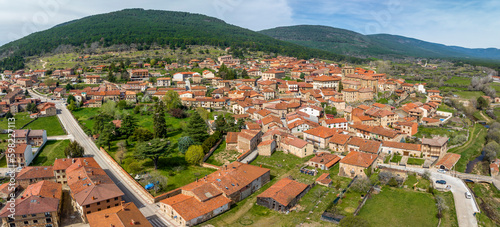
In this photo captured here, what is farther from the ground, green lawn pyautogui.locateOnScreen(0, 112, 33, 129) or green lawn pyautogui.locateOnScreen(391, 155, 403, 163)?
green lawn pyautogui.locateOnScreen(0, 112, 33, 129)

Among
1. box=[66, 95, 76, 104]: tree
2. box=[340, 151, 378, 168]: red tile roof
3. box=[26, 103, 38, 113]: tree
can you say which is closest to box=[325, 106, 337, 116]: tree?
box=[340, 151, 378, 168]: red tile roof

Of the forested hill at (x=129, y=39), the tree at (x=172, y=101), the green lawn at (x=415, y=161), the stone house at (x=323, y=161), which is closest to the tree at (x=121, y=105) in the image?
the tree at (x=172, y=101)

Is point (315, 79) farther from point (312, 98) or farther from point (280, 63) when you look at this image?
point (280, 63)

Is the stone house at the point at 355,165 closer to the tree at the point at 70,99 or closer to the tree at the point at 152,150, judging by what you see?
the tree at the point at 152,150

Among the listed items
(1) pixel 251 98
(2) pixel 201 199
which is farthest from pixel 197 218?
(1) pixel 251 98

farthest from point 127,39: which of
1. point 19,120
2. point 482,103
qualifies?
point 482,103

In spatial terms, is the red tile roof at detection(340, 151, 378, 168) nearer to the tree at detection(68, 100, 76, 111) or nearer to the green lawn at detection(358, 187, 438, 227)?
the green lawn at detection(358, 187, 438, 227)
